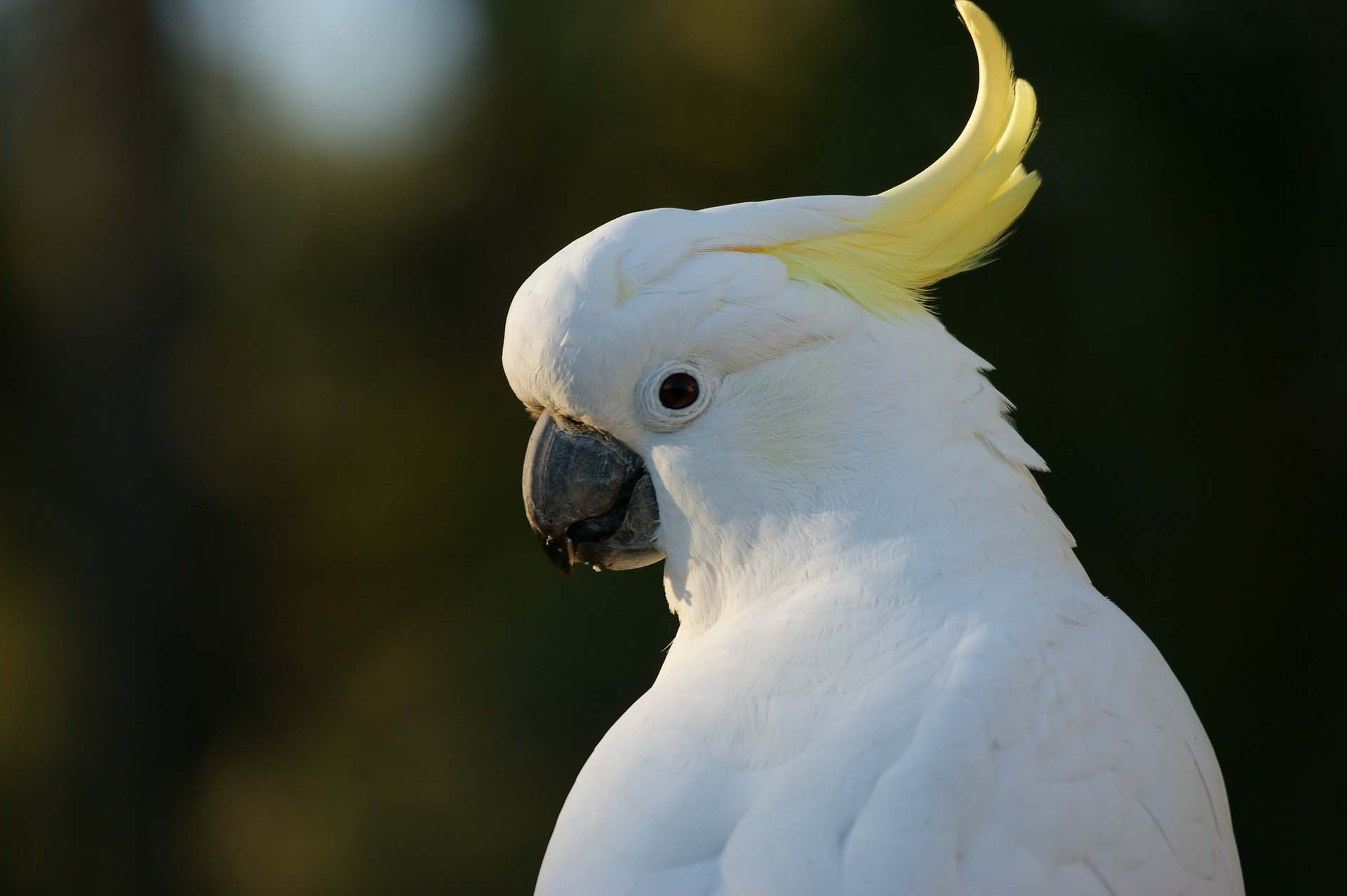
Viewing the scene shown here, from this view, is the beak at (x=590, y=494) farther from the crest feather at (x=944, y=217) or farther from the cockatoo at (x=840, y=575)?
the crest feather at (x=944, y=217)

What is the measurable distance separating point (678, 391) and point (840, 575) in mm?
236

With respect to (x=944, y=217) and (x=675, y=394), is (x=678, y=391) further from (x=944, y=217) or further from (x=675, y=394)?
(x=944, y=217)

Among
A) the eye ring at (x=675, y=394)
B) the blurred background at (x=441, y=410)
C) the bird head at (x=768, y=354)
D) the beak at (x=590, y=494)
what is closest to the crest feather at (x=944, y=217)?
the bird head at (x=768, y=354)

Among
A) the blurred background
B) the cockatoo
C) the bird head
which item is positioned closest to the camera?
the cockatoo

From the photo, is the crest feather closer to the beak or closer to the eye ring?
the eye ring

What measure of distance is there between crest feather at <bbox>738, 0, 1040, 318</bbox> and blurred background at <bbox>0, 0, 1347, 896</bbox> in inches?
69.4

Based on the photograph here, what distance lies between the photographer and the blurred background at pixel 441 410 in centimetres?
287

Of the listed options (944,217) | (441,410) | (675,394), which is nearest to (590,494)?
(675,394)

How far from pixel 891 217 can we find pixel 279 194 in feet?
9.53

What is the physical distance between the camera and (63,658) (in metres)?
3.37

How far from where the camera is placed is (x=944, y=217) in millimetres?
1146

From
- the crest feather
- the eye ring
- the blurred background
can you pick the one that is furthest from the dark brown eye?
the blurred background

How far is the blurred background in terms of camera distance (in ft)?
9.42

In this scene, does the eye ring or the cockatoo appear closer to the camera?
the cockatoo
